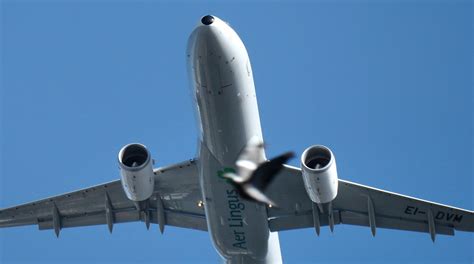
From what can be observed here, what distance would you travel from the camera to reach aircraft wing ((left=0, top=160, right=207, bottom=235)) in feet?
97.5

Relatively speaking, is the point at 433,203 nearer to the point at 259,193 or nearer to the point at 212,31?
the point at 212,31

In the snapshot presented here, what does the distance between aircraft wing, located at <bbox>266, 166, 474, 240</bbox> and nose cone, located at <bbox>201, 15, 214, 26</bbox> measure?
5396mm

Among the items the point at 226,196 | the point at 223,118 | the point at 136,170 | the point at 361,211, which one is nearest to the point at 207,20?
the point at 223,118

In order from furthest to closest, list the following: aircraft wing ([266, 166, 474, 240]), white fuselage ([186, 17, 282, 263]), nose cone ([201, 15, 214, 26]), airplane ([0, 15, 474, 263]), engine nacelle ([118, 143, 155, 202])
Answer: aircraft wing ([266, 166, 474, 240])
engine nacelle ([118, 143, 155, 202])
airplane ([0, 15, 474, 263])
nose cone ([201, 15, 214, 26])
white fuselage ([186, 17, 282, 263])

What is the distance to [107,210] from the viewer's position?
2992 centimetres

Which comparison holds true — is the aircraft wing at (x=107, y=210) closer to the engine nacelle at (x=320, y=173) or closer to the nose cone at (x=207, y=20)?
the engine nacelle at (x=320, y=173)

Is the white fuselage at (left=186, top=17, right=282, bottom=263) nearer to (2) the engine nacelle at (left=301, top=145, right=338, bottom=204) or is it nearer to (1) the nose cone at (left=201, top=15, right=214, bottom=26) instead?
(1) the nose cone at (left=201, top=15, right=214, bottom=26)

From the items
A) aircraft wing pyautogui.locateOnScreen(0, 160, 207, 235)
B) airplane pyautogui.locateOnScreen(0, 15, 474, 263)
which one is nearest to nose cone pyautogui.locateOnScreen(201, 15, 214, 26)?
airplane pyautogui.locateOnScreen(0, 15, 474, 263)

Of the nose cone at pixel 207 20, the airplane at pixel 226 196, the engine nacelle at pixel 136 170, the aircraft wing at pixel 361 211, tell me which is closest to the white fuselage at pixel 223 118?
the airplane at pixel 226 196

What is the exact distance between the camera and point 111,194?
98.5 feet

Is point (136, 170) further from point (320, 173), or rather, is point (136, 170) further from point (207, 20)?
point (320, 173)

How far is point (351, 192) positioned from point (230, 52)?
249 inches

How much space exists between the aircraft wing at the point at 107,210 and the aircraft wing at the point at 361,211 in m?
2.63

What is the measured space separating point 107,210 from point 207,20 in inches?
305
